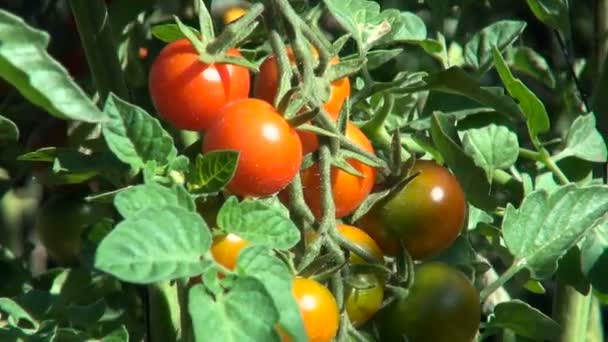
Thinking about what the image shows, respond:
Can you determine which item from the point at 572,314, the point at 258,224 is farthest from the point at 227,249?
the point at 572,314

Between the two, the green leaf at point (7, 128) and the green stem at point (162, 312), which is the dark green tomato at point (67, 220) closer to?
the green stem at point (162, 312)

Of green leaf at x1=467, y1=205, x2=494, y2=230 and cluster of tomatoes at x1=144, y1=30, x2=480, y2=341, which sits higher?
cluster of tomatoes at x1=144, y1=30, x2=480, y2=341

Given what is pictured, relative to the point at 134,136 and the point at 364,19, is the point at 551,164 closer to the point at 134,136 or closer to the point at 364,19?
the point at 364,19

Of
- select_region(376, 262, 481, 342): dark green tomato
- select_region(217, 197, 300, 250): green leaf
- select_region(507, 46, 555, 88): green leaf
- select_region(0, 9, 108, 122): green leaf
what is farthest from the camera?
select_region(507, 46, 555, 88): green leaf

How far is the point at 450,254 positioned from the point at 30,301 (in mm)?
293

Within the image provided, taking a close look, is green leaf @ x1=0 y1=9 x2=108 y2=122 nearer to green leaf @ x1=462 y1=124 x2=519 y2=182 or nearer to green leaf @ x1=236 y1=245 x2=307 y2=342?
green leaf @ x1=236 y1=245 x2=307 y2=342

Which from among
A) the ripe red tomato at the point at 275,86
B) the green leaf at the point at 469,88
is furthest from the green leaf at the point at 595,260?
the ripe red tomato at the point at 275,86

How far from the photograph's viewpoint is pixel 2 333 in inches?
23.7

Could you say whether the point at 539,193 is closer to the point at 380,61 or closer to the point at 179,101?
the point at 380,61

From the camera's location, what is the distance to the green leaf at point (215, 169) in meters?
0.53

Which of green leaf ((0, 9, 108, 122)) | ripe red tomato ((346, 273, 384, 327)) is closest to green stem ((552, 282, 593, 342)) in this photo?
ripe red tomato ((346, 273, 384, 327))

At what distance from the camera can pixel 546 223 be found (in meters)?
0.69

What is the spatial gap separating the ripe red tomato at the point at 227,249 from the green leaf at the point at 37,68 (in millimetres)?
151

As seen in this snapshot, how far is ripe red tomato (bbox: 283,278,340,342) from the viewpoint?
1.77 feet
